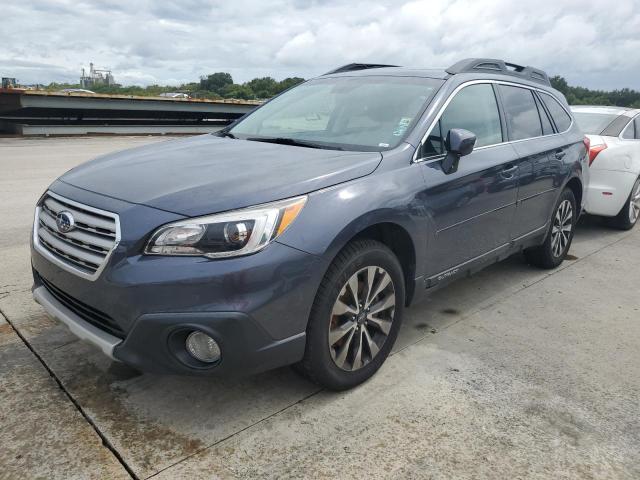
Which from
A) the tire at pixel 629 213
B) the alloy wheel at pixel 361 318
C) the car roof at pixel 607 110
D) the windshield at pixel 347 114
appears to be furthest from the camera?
the car roof at pixel 607 110

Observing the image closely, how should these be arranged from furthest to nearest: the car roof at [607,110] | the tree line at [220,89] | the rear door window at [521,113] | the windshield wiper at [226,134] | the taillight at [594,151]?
the tree line at [220,89]
the car roof at [607,110]
the taillight at [594,151]
the rear door window at [521,113]
the windshield wiper at [226,134]

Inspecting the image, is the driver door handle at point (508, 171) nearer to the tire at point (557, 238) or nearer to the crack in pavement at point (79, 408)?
the tire at point (557, 238)

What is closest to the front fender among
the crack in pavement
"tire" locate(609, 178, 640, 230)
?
the crack in pavement

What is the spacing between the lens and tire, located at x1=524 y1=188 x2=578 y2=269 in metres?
4.85

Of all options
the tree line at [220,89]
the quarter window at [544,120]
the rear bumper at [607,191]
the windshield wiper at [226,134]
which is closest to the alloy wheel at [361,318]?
the windshield wiper at [226,134]

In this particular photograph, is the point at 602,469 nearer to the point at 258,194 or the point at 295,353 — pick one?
the point at 295,353

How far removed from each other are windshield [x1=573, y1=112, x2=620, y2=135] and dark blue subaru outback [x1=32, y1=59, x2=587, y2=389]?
3.29 meters

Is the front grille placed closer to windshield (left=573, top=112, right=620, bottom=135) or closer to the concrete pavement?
the concrete pavement

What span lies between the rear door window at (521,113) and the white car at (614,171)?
2.08m

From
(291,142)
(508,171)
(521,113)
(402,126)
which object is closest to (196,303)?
(291,142)

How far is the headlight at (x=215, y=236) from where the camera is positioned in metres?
2.34

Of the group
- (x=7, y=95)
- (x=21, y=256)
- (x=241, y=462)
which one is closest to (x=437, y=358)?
(x=241, y=462)

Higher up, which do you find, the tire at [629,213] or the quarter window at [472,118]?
the quarter window at [472,118]

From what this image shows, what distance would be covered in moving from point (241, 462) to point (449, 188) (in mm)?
1923
